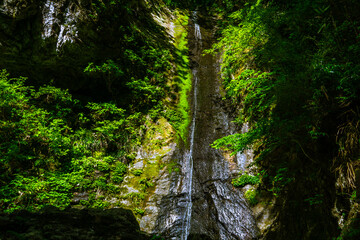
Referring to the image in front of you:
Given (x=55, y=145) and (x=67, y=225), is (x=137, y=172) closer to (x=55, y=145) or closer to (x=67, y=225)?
(x=55, y=145)

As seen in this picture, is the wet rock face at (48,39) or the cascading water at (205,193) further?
the wet rock face at (48,39)

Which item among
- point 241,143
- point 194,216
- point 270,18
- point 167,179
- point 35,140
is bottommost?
point 194,216

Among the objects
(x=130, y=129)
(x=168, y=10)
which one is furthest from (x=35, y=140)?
(x=168, y=10)

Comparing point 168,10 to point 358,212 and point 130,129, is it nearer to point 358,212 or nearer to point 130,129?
point 130,129

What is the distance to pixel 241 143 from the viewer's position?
414 cm

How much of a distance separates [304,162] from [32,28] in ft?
26.3

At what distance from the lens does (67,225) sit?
9.85ft

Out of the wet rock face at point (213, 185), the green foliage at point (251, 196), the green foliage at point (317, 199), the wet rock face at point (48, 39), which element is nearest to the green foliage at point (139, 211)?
the wet rock face at point (213, 185)

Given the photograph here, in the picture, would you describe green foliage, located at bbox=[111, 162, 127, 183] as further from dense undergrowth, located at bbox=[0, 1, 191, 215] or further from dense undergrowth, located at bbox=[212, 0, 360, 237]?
dense undergrowth, located at bbox=[212, 0, 360, 237]

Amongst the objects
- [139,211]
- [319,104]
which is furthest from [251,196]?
[319,104]

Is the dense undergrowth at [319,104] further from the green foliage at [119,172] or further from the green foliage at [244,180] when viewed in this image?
the green foliage at [119,172]

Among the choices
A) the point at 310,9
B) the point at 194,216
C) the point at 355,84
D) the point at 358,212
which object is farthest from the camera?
the point at 194,216

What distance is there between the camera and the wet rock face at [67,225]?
2566 millimetres

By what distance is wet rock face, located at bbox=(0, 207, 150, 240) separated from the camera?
2.57 m
